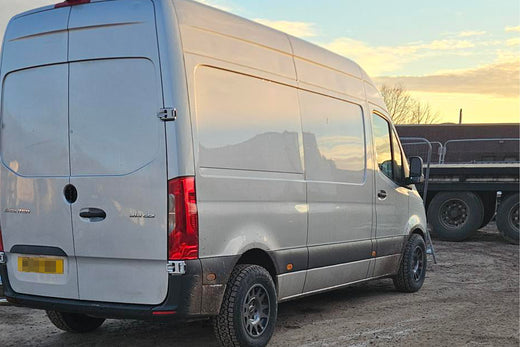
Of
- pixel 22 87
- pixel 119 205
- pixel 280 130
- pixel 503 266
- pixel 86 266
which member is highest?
pixel 22 87

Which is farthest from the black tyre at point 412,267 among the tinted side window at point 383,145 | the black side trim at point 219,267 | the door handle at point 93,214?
the door handle at point 93,214

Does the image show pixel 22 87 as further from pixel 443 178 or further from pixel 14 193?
pixel 443 178

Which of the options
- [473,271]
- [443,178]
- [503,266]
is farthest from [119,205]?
[443,178]

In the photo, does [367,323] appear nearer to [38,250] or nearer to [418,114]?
[38,250]

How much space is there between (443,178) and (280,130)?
879cm

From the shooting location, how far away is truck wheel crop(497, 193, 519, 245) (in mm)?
13281

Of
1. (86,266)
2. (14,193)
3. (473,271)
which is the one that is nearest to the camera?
(86,266)

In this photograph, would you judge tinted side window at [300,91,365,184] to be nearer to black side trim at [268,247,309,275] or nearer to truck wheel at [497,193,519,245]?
black side trim at [268,247,309,275]

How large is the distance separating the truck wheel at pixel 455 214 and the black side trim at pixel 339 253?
7.11 m

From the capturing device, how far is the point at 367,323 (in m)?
6.50

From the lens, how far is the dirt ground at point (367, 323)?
5844 millimetres

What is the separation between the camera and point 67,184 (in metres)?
5.13

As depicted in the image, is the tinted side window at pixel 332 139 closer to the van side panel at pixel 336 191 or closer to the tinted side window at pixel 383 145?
the van side panel at pixel 336 191

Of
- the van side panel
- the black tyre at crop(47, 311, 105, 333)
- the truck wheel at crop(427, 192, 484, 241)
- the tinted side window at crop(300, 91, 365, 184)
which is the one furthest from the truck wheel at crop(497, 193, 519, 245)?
the black tyre at crop(47, 311, 105, 333)
